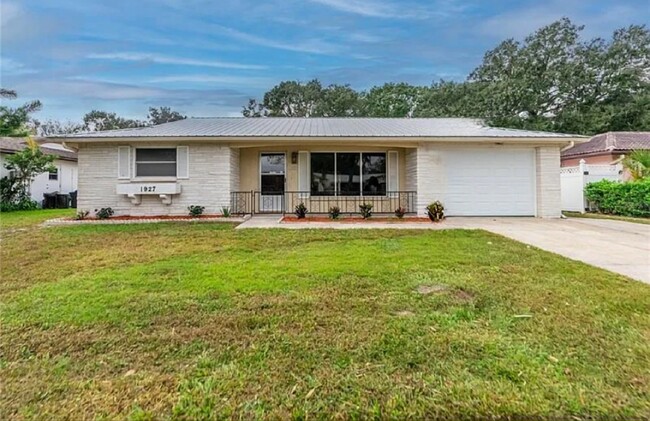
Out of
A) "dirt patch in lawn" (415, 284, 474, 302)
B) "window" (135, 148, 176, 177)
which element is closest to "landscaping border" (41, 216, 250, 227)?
"window" (135, 148, 176, 177)

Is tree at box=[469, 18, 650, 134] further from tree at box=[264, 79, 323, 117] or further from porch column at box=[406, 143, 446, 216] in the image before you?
tree at box=[264, 79, 323, 117]

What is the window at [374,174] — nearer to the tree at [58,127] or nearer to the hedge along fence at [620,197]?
the hedge along fence at [620,197]

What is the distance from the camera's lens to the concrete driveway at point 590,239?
5.46 metres

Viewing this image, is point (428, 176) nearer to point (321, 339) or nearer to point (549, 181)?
point (549, 181)

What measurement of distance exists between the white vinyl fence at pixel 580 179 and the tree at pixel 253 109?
29.1m

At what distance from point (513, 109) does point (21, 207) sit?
28.3 meters

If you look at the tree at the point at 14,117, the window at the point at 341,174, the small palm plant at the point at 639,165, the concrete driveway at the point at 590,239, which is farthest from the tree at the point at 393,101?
the concrete driveway at the point at 590,239

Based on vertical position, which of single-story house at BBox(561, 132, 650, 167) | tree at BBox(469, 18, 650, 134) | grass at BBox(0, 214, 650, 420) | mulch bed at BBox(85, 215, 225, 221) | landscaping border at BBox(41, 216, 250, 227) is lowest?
grass at BBox(0, 214, 650, 420)

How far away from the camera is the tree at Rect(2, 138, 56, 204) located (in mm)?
16492

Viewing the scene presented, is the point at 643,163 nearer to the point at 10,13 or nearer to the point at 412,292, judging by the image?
the point at 412,292

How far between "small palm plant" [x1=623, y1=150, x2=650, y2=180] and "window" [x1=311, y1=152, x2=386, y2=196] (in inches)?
369

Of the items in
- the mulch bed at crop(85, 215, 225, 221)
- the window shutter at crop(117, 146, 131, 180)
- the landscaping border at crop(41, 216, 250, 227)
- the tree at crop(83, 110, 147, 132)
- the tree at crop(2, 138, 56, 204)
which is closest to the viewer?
the landscaping border at crop(41, 216, 250, 227)

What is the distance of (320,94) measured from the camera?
37562 millimetres

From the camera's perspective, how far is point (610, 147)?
19078 mm
